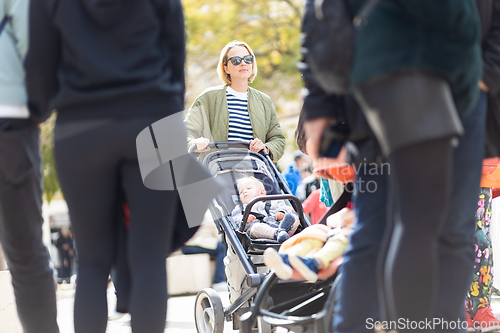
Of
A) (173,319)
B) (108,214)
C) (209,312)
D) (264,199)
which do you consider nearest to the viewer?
(108,214)

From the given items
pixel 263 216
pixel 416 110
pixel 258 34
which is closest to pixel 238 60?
pixel 263 216

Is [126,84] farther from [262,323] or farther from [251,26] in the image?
[251,26]

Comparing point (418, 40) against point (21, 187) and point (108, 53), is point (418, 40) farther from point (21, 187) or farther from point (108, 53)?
point (21, 187)

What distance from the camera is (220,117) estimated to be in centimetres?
432

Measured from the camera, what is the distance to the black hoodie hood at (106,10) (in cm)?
187

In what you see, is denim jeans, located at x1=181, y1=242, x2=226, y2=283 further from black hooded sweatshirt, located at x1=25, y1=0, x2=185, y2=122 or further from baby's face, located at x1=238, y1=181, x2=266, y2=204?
black hooded sweatshirt, located at x1=25, y1=0, x2=185, y2=122

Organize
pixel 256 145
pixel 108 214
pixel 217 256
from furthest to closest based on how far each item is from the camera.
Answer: pixel 217 256
pixel 256 145
pixel 108 214

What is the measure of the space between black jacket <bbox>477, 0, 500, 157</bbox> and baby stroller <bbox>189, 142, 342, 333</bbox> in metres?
0.88

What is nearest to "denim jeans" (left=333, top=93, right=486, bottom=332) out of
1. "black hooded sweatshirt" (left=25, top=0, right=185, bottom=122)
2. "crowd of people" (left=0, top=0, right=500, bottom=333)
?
"crowd of people" (left=0, top=0, right=500, bottom=333)

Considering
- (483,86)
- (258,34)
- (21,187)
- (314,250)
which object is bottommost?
(314,250)

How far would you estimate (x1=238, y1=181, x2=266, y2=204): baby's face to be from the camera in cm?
411

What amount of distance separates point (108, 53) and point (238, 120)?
8.12 ft

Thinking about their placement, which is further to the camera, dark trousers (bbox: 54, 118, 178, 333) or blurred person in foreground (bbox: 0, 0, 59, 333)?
blurred person in foreground (bbox: 0, 0, 59, 333)

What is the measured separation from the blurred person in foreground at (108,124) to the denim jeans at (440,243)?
2.00 ft
